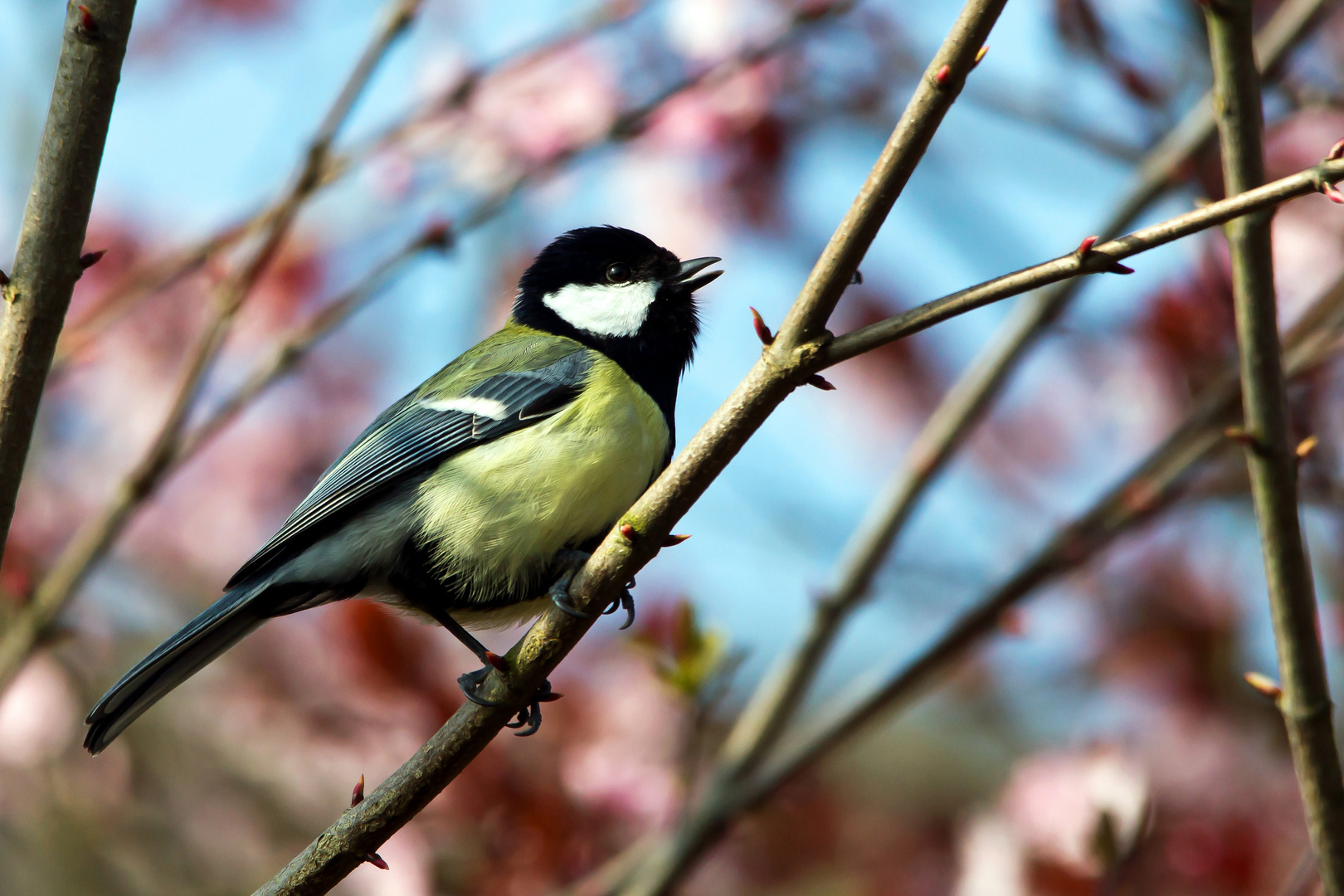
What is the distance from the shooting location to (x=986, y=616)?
3035 mm

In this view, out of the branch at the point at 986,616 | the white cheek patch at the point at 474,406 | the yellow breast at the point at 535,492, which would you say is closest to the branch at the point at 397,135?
the white cheek patch at the point at 474,406

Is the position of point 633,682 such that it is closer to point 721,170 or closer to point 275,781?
point 275,781

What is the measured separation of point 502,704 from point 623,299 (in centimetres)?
159

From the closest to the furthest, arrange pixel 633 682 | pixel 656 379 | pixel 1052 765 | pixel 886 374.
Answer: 1. pixel 656 379
2. pixel 1052 765
3. pixel 633 682
4. pixel 886 374

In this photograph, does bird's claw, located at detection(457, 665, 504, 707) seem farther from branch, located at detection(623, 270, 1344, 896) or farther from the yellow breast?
branch, located at detection(623, 270, 1344, 896)

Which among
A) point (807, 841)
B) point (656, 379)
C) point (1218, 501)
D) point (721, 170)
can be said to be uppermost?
point (721, 170)

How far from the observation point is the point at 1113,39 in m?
3.24

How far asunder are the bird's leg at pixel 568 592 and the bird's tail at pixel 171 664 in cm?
67

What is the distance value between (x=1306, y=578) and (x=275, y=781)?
4.01 metres

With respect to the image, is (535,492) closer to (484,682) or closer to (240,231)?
(484,682)

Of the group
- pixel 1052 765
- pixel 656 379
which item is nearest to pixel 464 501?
pixel 656 379

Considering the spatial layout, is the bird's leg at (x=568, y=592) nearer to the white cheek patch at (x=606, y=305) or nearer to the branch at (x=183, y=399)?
the white cheek patch at (x=606, y=305)

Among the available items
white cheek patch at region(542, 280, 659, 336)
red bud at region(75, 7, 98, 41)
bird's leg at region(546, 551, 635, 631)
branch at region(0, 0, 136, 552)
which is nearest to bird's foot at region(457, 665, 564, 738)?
bird's leg at region(546, 551, 635, 631)

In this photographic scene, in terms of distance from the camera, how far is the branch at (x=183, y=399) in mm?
2750
